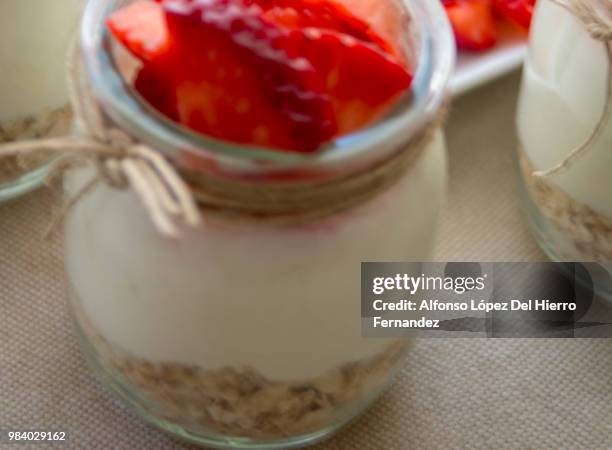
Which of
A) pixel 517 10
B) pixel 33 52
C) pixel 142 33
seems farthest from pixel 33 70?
pixel 517 10

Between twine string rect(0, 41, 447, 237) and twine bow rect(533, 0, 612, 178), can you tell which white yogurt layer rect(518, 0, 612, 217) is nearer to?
twine bow rect(533, 0, 612, 178)

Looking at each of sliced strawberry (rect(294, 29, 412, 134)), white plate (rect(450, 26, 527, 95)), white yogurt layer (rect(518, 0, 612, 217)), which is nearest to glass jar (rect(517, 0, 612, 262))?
white yogurt layer (rect(518, 0, 612, 217))

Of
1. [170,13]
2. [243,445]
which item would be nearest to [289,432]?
[243,445]

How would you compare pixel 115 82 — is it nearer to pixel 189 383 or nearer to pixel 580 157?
pixel 189 383

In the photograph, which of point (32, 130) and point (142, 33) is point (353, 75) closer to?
point (142, 33)

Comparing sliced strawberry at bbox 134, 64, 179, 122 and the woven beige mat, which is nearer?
sliced strawberry at bbox 134, 64, 179, 122

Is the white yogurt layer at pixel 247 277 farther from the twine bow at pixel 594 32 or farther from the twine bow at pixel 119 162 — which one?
the twine bow at pixel 594 32
